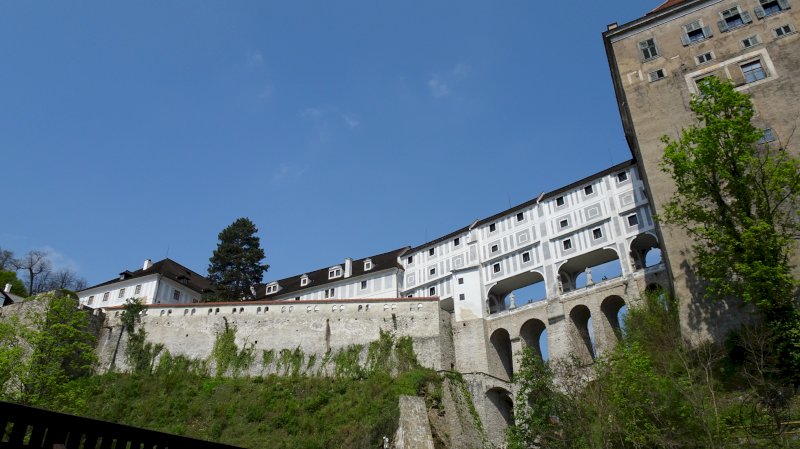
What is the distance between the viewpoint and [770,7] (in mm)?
34469

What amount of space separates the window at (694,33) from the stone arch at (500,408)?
2572cm

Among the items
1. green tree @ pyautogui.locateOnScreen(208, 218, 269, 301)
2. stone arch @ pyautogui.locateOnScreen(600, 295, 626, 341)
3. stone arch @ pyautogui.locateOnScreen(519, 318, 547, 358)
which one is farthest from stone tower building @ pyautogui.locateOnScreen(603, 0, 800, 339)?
green tree @ pyautogui.locateOnScreen(208, 218, 269, 301)

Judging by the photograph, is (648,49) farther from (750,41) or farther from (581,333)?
(581,333)

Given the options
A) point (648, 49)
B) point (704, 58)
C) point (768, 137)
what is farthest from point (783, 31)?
point (768, 137)

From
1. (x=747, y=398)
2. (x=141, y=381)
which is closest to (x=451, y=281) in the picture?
(x=141, y=381)

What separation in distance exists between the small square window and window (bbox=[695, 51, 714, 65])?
2.07 metres

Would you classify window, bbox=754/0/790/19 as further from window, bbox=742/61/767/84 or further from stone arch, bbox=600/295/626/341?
stone arch, bbox=600/295/626/341

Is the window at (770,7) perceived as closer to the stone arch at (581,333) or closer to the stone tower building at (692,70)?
the stone tower building at (692,70)

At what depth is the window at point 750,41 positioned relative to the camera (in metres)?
33.9

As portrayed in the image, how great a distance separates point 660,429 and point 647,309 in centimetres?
1436

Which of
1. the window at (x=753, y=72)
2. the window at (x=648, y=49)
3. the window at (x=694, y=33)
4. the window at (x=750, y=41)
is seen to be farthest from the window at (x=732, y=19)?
the window at (x=648, y=49)

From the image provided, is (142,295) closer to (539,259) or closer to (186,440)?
(539,259)

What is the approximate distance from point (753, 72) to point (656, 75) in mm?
5274

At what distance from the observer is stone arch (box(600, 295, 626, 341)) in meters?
36.9
